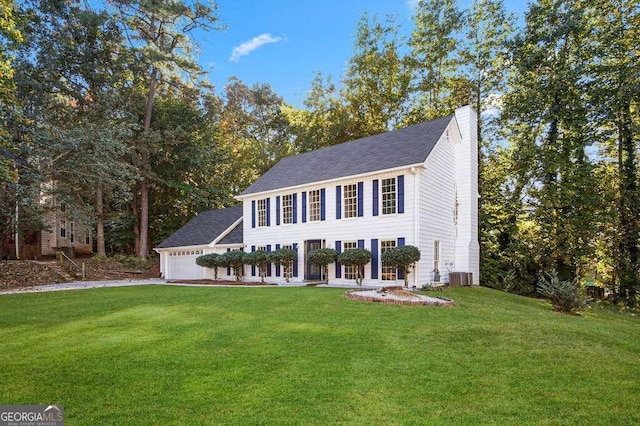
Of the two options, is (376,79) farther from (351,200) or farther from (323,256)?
(323,256)

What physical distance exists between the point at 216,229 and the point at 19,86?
511 inches

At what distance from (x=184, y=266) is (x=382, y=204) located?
48.4 ft

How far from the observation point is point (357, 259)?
621 inches

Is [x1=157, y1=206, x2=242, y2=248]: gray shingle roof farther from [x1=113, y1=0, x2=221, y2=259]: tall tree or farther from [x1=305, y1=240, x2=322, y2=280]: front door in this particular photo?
[x1=305, y1=240, x2=322, y2=280]: front door

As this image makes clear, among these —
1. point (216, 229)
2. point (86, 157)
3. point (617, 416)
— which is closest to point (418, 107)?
point (216, 229)

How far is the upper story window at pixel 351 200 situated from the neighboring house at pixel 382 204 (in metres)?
0.05

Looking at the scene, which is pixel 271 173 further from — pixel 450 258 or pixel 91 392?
pixel 91 392

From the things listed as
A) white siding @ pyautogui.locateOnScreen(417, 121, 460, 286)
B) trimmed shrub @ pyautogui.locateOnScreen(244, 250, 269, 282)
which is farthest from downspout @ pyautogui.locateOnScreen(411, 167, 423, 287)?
trimmed shrub @ pyautogui.locateOnScreen(244, 250, 269, 282)

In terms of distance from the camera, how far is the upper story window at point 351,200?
56.1 ft

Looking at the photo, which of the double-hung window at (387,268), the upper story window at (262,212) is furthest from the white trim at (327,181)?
the double-hung window at (387,268)

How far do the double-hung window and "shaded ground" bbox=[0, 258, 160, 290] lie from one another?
17305 millimetres

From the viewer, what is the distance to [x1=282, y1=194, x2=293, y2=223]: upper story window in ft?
65.1

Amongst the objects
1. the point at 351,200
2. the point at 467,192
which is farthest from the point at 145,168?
the point at 467,192

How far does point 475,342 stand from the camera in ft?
21.1
